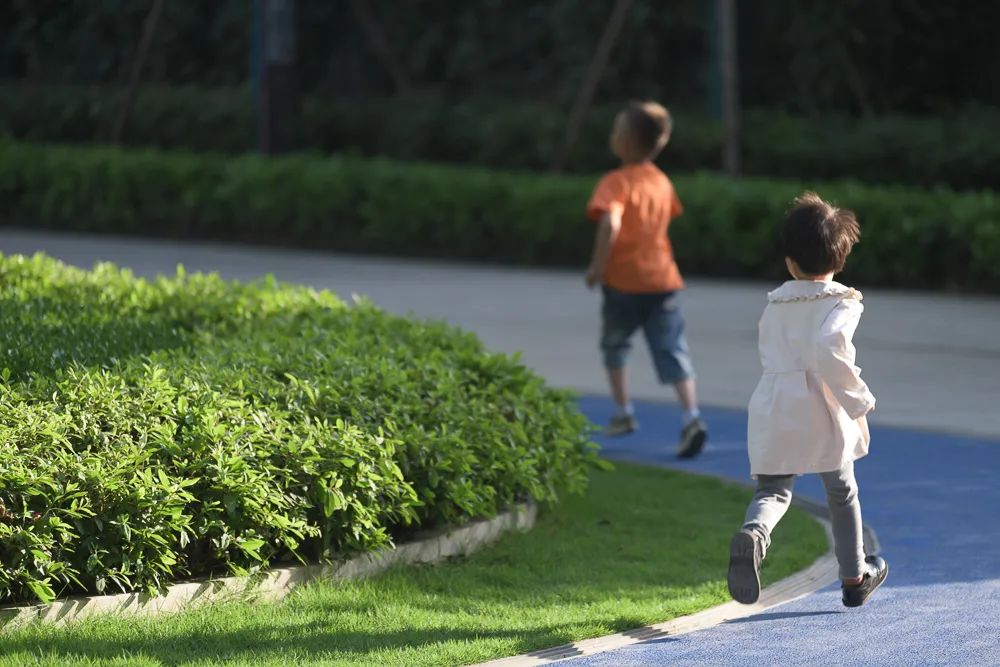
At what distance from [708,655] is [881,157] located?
486 inches

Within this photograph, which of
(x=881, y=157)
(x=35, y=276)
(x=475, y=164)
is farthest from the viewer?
(x=475, y=164)

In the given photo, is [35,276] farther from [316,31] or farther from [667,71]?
[316,31]

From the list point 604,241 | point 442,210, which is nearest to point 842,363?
point 604,241

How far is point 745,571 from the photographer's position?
5.16m

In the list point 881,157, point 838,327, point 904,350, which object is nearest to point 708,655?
point 838,327

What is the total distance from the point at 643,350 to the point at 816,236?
231 inches

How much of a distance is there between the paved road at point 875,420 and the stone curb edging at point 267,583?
1032 millimetres

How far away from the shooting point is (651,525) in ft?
22.3

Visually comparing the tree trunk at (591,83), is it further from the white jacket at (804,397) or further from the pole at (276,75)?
the white jacket at (804,397)

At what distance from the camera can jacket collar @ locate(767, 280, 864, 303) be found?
540cm

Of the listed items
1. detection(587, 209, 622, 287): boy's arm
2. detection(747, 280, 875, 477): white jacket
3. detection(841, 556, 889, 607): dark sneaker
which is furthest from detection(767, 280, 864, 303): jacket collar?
detection(587, 209, 622, 287): boy's arm

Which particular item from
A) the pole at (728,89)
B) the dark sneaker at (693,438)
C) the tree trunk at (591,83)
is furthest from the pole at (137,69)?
A: the dark sneaker at (693,438)

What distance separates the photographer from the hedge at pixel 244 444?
5.18 m

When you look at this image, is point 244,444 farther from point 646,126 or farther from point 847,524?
point 646,126
